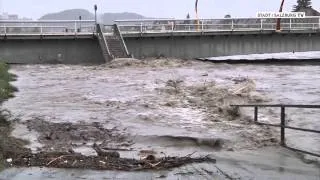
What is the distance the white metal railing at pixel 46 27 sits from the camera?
172ft

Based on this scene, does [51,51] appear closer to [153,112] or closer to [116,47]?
[116,47]

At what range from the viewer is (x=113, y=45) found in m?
53.3

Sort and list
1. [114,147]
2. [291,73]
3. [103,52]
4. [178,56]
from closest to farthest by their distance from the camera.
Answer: [114,147], [291,73], [103,52], [178,56]

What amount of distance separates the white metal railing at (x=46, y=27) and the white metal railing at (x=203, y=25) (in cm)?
324

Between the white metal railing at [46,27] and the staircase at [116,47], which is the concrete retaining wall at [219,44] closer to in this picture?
the staircase at [116,47]

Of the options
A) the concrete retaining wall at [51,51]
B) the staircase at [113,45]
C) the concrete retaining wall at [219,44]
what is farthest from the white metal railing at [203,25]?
the concrete retaining wall at [51,51]

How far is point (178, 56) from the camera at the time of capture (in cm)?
5747

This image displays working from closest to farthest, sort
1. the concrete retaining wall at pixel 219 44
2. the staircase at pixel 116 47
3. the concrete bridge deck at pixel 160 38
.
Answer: the staircase at pixel 116 47 → the concrete bridge deck at pixel 160 38 → the concrete retaining wall at pixel 219 44

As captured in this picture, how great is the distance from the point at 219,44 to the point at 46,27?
16.1 meters

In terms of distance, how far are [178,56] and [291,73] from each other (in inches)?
566

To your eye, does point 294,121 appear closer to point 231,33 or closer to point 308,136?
point 308,136

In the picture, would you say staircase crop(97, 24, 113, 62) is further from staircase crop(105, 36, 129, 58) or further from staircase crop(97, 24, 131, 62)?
staircase crop(105, 36, 129, 58)

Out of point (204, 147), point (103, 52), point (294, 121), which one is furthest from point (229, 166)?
point (103, 52)

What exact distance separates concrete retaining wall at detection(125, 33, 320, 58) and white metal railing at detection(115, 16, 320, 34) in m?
0.80
